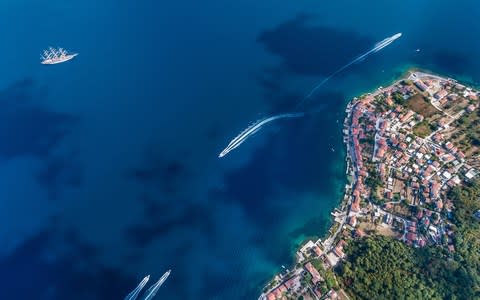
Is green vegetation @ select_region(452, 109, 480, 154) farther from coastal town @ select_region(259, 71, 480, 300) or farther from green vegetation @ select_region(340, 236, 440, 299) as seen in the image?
green vegetation @ select_region(340, 236, 440, 299)

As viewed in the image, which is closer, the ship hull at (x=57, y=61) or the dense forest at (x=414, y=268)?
the dense forest at (x=414, y=268)

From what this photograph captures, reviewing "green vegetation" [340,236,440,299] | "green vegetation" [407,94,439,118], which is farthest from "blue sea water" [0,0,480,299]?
"green vegetation" [407,94,439,118]

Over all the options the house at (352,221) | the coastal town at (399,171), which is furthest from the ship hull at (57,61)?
the house at (352,221)

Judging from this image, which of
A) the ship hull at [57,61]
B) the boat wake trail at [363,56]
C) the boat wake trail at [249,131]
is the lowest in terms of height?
the boat wake trail at [249,131]

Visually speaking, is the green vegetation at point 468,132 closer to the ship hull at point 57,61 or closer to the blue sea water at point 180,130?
the blue sea water at point 180,130

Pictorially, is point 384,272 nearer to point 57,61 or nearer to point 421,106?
point 421,106

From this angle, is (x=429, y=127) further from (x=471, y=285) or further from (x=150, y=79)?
(x=150, y=79)

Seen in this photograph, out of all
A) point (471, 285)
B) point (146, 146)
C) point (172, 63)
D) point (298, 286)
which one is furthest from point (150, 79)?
point (471, 285)

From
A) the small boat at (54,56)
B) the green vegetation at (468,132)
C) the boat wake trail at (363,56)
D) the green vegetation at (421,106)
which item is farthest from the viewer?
the small boat at (54,56)
